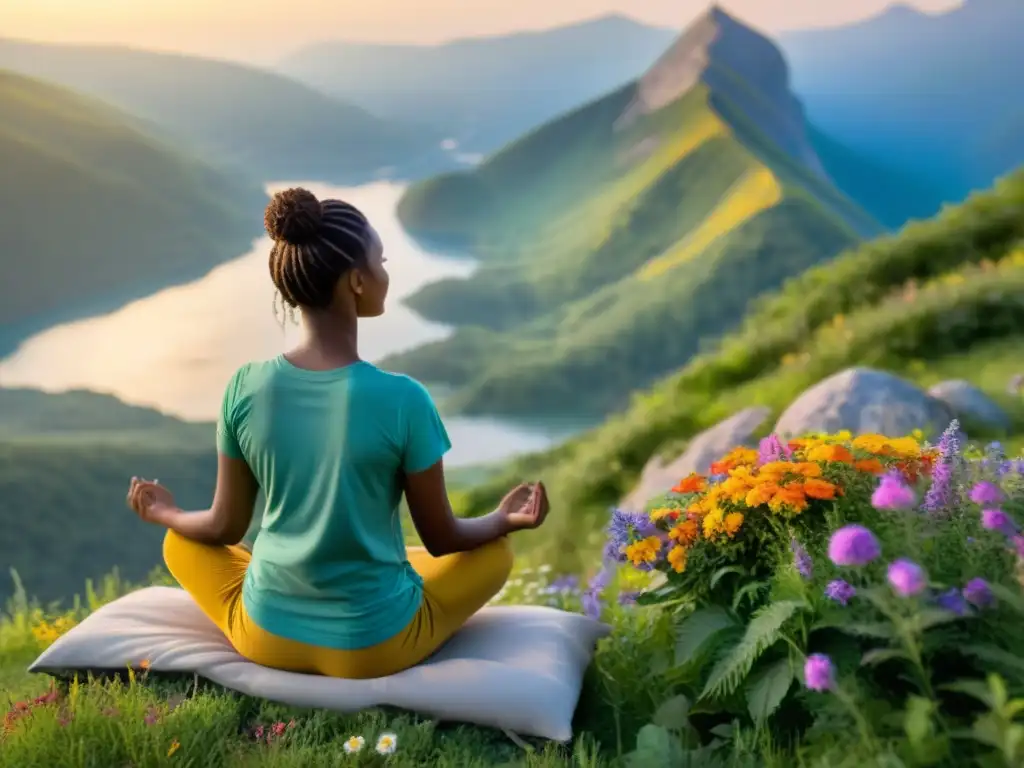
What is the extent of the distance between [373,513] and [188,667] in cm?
70

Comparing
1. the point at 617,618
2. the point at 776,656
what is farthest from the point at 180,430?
the point at 776,656

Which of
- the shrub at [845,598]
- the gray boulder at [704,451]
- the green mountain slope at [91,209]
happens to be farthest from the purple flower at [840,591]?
the green mountain slope at [91,209]

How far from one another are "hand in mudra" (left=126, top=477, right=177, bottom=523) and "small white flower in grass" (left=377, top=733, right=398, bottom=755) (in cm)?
94

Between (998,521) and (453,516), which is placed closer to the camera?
(998,521)

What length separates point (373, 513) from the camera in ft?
7.34

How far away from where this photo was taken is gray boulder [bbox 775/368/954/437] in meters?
4.55

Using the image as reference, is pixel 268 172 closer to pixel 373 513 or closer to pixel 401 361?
Answer: pixel 401 361

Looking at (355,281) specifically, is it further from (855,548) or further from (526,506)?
(855,548)


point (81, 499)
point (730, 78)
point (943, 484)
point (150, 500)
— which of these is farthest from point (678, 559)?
point (730, 78)

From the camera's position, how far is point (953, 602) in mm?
1688

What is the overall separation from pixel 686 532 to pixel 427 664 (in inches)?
29.2

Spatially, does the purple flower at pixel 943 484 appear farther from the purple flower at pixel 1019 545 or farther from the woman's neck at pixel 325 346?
the woman's neck at pixel 325 346

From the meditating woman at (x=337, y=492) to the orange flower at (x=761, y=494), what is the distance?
53 cm

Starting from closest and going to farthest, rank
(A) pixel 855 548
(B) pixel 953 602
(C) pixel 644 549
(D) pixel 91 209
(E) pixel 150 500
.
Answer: (A) pixel 855 548 → (B) pixel 953 602 → (C) pixel 644 549 → (E) pixel 150 500 → (D) pixel 91 209
